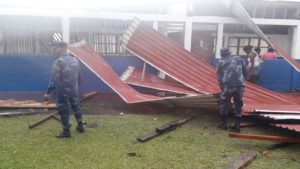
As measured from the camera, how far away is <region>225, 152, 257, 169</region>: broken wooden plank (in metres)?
4.82

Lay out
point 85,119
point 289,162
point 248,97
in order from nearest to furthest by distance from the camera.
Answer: point 289,162
point 85,119
point 248,97

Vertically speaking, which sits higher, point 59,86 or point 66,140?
point 59,86

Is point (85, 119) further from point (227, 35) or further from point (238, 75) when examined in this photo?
point (227, 35)

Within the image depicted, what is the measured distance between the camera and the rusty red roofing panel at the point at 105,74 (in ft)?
25.9

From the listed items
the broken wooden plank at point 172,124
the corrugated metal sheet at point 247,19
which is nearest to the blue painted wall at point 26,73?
the broken wooden plank at point 172,124

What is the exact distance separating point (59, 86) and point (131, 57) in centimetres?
462

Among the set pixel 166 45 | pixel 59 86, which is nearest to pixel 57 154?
pixel 59 86

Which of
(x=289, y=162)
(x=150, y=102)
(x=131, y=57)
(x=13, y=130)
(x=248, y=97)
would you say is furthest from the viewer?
(x=131, y=57)

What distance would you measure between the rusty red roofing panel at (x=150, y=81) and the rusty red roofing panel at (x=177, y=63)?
0.24 m

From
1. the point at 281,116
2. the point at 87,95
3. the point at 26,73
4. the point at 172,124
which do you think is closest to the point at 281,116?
the point at 281,116

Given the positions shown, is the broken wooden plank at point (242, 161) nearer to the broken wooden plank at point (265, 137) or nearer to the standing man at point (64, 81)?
the broken wooden plank at point (265, 137)

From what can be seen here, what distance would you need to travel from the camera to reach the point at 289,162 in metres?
5.18

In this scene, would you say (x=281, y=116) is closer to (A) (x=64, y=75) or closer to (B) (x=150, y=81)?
(B) (x=150, y=81)

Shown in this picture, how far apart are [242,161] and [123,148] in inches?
75.4
